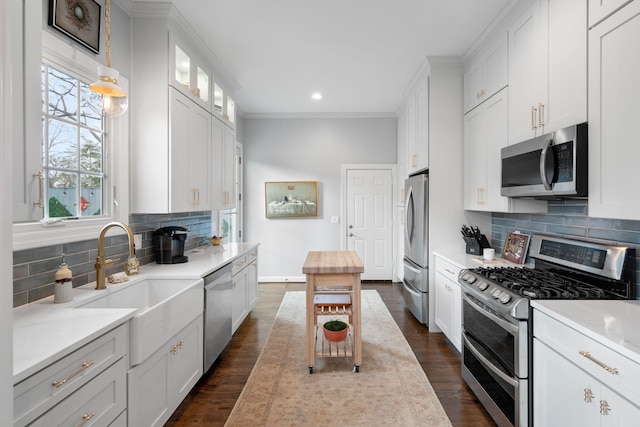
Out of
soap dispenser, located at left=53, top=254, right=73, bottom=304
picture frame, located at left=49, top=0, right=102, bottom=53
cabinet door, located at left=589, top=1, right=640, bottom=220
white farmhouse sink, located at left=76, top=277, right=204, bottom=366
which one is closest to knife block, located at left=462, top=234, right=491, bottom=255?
cabinet door, located at left=589, top=1, right=640, bottom=220

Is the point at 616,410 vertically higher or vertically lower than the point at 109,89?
lower

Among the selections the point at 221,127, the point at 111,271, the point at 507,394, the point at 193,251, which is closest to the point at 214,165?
the point at 221,127

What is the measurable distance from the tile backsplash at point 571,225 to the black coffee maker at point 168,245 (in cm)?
293

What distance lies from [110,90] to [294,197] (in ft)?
12.3

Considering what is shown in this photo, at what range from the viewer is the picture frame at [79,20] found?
1797 millimetres

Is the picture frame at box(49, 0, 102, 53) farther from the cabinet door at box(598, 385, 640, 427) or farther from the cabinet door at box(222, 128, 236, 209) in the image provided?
the cabinet door at box(598, 385, 640, 427)

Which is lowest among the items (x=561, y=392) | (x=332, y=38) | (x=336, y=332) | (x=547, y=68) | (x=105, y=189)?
(x=336, y=332)

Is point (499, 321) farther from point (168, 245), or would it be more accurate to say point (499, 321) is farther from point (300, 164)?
point (300, 164)

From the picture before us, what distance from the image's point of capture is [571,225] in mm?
2211

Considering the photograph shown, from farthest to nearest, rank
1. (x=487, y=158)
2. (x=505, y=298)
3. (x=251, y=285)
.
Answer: (x=251, y=285) < (x=487, y=158) < (x=505, y=298)

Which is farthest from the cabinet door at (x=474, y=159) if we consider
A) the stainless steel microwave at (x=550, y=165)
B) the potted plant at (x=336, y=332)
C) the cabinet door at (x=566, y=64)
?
the potted plant at (x=336, y=332)

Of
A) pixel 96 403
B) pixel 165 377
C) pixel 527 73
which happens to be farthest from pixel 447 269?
pixel 96 403

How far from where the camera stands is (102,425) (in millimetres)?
1309

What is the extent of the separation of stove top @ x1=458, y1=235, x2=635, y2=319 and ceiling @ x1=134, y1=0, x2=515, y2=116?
193 centimetres
